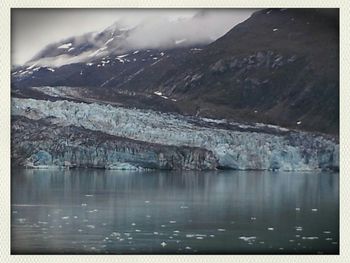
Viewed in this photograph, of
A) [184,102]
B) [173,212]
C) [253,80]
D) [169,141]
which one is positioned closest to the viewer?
[173,212]

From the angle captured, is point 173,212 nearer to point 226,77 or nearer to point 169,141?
point 169,141

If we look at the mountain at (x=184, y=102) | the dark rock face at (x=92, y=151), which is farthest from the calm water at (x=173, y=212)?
the mountain at (x=184, y=102)

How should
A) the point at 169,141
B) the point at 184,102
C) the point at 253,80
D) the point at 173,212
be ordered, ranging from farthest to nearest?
1. the point at 169,141
2. the point at 184,102
3. the point at 253,80
4. the point at 173,212

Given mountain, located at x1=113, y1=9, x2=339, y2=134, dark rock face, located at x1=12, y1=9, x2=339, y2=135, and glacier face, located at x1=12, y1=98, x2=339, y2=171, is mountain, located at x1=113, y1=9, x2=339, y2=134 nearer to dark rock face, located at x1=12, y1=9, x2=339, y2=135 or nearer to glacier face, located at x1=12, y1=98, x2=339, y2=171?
dark rock face, located at x1=12, y1=9, x2=339, y2=135

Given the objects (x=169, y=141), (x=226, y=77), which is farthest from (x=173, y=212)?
(x=226, y=77)

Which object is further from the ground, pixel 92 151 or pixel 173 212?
pixel 92 151

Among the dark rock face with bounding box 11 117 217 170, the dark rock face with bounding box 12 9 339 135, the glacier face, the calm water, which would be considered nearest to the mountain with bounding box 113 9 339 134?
the dark rock face with bounding box 12 9 339 135

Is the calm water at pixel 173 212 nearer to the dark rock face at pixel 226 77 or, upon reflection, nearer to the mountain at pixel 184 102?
the mountain at pixel 184 102
